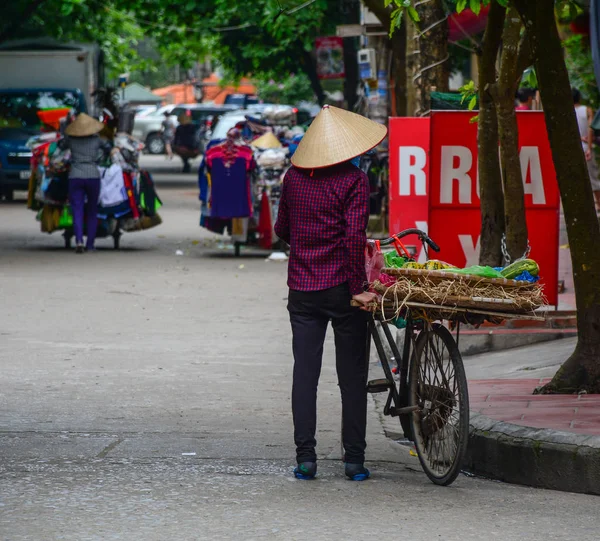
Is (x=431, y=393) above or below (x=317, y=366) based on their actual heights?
below

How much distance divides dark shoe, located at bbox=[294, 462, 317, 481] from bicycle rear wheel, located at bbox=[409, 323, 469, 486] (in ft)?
1.64

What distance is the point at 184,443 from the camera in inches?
265

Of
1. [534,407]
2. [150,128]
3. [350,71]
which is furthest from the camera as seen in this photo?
[150,128]

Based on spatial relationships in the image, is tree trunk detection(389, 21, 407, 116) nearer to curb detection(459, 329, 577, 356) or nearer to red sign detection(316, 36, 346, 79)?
curb detection(459, 329, 577, 356)

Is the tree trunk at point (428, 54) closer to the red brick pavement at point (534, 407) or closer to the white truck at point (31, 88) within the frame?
the red brick pavement at point (534, 407)

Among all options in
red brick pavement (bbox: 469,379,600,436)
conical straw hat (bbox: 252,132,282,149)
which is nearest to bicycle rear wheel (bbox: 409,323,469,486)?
red brick pavement (bbox: 469,379,600,436)

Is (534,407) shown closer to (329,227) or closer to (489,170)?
(329,227)

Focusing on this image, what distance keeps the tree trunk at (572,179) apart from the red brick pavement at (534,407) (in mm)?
271

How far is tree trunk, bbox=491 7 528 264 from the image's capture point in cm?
945

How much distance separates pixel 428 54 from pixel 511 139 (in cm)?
259

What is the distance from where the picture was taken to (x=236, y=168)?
1661 centimetres

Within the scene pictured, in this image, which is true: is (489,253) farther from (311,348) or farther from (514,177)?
(311,348)

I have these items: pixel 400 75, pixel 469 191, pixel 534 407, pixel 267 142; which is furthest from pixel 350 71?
pixel 534 407

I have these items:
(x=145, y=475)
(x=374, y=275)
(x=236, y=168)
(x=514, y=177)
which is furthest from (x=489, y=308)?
(x=236, y=168)
